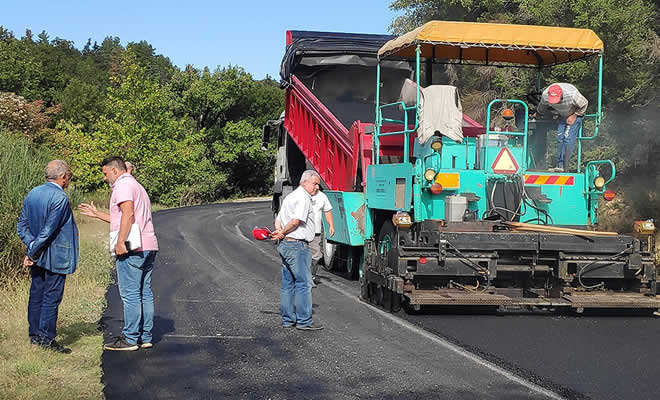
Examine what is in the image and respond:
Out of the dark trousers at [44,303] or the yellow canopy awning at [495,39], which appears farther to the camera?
the yellow canopy awning at [495,39]

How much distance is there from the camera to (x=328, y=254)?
13.8 meters

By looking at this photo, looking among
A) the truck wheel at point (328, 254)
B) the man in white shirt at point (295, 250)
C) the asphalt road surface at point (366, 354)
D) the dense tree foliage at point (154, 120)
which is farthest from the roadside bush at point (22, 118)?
the man in white shirt at point (295, 250)

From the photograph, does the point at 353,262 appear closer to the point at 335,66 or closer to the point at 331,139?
the point at 331,139

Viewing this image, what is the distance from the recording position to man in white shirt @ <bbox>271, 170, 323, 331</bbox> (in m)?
8.31

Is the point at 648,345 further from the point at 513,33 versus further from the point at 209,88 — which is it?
the point at 209,88

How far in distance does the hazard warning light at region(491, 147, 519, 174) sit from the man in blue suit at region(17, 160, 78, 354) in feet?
17.2

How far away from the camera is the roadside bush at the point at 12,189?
33.8 feet

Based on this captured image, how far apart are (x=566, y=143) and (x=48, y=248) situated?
21.5 feet

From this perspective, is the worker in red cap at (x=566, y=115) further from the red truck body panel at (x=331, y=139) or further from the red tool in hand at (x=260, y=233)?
the red tool in hand at (x=260, y=233)

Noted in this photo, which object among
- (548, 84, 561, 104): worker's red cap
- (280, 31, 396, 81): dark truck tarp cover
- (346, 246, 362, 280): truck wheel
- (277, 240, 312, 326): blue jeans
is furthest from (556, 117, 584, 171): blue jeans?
(280, 31, 396, 81): dark truck tarp cover

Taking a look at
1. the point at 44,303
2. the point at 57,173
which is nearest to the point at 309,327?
the point at 44,303

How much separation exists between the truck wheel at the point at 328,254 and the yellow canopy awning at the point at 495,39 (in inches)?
158

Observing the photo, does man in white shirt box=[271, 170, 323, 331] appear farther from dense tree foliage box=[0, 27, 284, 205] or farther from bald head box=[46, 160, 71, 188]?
dense tree foliage box=[0, 27, 284, 205]

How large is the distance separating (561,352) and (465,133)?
4215 millimetres
